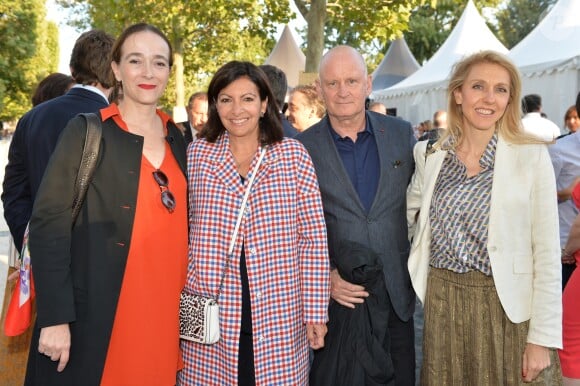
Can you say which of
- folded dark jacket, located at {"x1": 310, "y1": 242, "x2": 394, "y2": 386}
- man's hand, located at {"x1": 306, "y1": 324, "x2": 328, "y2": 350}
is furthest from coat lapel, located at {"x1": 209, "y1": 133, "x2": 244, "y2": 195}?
man's hand, located at {"x1": 306, "y1": 324, "x2": 328, "y2": 350}

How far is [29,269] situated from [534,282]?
2.37 metres

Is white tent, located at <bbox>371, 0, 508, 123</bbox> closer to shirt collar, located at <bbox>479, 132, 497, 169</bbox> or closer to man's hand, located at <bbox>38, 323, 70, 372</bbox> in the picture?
shirt collar, located at <bbox>479, 132, 497, 169</bbox>

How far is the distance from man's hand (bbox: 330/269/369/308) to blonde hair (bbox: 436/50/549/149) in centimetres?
88

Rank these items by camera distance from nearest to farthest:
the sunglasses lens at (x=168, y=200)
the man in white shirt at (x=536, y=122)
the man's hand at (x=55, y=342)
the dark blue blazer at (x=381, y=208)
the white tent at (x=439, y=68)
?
the man's hand at (x=55, y=342) → the sunglasses lens at (x=168, y=200) → the dark blue blazer at (x=381, y=208) → the man in white shirt at (x=536, y=122) → the white tent at (x=439, y=68)

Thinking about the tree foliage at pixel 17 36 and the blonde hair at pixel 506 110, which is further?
the tree foliage at pixel 17 36

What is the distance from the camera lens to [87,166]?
2.53m

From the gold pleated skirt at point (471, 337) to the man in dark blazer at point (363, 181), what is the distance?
311 millimetres

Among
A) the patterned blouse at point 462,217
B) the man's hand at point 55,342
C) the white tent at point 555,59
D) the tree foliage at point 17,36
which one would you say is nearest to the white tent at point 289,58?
the white tent at point 555,59

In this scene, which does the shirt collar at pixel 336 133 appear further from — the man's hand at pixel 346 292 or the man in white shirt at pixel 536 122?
the man in white shirt at pixel 536 122

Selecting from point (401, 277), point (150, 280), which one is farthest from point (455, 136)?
point (150, 280)

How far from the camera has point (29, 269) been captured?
261 centimetres

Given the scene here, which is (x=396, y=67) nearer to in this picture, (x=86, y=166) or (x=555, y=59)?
(x=555, y=59)

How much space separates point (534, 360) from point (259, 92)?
6.25 ft

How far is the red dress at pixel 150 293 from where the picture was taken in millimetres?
2662
